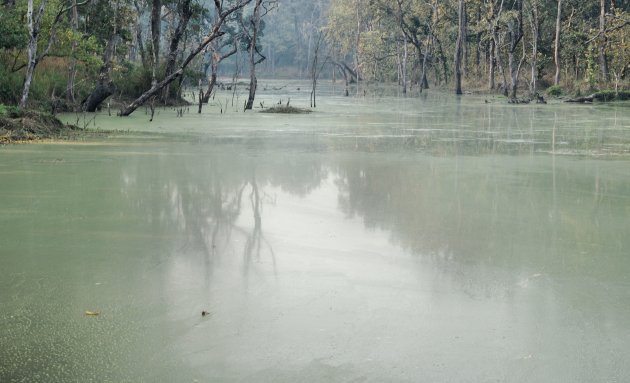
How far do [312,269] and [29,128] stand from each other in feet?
22.1

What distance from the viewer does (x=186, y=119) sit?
13695 mm

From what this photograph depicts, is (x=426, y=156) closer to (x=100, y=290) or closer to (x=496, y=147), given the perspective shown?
(x=496, y=147)

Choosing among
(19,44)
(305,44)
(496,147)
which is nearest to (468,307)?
(496,147)

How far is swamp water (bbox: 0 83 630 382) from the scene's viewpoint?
2.56m

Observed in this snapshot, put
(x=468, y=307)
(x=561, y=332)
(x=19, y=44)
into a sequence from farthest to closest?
(x=19, y=44), (x=468, y=307), (x=561, y=332)

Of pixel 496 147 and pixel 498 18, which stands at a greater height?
pixel 498 18

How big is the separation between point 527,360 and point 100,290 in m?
1.80

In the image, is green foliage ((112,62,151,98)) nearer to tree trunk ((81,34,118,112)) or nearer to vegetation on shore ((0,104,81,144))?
tree trunk ((81,34,118,112))

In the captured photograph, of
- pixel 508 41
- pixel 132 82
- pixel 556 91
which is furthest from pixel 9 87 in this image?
pixel 508 41

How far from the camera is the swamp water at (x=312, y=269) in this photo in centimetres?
256

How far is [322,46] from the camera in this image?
64188mm

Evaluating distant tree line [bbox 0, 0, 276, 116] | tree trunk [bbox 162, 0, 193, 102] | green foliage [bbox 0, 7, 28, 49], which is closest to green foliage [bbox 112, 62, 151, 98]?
distant tree line [bbox 0, 0, 276, 116]

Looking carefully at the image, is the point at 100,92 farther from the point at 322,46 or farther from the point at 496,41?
the point at 322,46

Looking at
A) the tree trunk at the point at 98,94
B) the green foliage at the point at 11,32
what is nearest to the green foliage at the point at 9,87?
the green foliage at the point at 11,32
